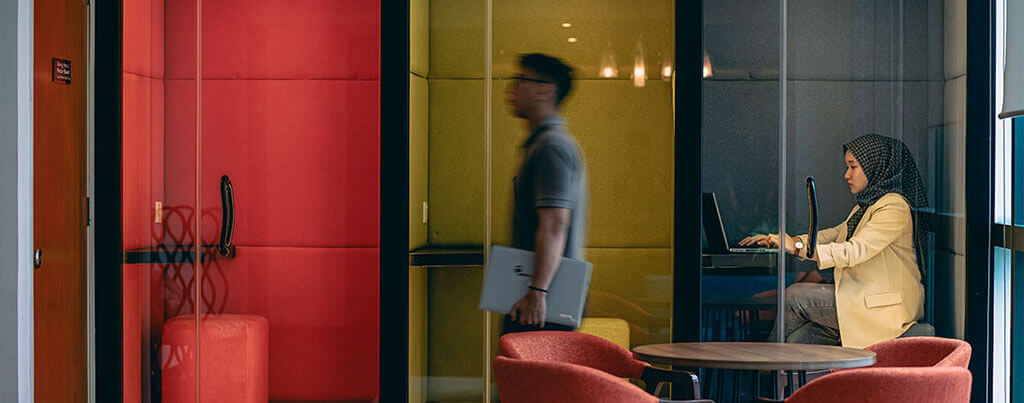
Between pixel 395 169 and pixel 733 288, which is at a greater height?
pixel 395 169

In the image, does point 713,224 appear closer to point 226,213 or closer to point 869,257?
point 869,257

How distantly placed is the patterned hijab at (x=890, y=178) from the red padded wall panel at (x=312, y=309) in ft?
8.08

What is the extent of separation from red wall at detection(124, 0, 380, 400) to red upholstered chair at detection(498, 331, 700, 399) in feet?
4.43

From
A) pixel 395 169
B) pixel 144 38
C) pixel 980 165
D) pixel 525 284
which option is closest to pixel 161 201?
pixel 144 38

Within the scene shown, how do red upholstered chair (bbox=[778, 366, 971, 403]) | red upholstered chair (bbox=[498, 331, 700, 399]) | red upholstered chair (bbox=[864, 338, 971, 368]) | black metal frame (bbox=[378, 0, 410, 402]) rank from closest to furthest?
red upholstered chair (bbox=[778, 366, 971, 403])
red upholstered chair (bbox=[864, 338, 971, 368])
red upholstered chair (bbox=[498, 331, 700, 399])
black metal frame (bbox=[378, 0, 410, 402])

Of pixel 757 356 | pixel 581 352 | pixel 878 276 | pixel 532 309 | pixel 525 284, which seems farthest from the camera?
pixel 878 276

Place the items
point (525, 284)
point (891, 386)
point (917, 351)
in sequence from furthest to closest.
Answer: point (525, 284)
point (917, 351)
point (891, 386)

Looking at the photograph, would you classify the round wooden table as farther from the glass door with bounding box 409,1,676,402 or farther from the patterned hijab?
the patterned hijab

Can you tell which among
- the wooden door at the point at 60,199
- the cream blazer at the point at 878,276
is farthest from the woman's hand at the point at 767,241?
the wooden door at the point at 60,199

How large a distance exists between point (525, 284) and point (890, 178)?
1936 millimetres

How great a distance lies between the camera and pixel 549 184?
427cm

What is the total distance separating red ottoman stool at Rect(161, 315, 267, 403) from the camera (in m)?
5.02

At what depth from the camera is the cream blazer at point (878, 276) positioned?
4.84m

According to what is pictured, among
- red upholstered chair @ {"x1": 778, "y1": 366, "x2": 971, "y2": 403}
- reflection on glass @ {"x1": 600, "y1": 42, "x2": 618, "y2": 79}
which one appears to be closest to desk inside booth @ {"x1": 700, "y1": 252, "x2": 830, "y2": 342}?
reflection on glass @ {"x1": 600, "y1": 42, "x2": 618, "y2": 79}
